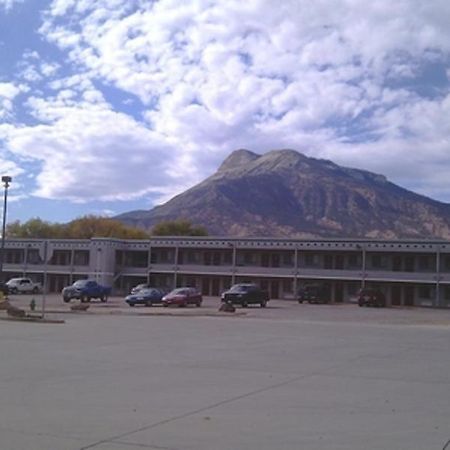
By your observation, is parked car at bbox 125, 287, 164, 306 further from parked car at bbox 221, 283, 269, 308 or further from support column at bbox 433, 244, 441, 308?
support column at bbox 433, 244, 441, 308

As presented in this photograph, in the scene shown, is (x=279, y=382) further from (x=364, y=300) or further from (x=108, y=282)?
(x=108, y=282)

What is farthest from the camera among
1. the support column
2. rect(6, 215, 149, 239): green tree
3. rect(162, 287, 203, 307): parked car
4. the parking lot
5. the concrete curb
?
rect(6, 215, 149, 239): green tree

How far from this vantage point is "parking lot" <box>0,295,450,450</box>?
27.9ft

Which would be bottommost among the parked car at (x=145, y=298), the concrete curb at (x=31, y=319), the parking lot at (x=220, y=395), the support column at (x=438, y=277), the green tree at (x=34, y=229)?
the parking lot at (x=220, y=395)

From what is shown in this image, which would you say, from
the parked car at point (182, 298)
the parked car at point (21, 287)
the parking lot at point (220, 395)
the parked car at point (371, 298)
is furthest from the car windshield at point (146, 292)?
the parking lot at point (220, 395)

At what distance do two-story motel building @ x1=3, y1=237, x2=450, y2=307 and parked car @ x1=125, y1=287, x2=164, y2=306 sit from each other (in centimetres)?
2416

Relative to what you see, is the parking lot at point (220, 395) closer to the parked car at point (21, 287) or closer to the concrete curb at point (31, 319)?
the concrete curb at point (31, 319)

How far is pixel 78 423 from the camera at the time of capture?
364 inches

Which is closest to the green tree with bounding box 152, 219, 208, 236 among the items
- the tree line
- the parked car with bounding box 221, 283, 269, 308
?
the tree line

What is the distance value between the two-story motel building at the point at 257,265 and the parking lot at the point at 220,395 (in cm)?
5260

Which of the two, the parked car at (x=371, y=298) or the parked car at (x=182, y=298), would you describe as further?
the parked car at (x=371, y=298)

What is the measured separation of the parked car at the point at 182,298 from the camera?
176 ft

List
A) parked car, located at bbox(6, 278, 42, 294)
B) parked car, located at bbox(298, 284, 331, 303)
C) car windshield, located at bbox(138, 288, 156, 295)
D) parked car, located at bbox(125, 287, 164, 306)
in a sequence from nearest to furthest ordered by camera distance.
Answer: parked car, located at bbox(125, 287, 164, 306) < car windshield, located at bbox(138, 288, 156, 295) < parked car, located at bbox(298, 284, 331, 303) < parked car, located at bbox(6, 278, 42, 294)

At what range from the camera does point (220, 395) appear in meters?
11.6
